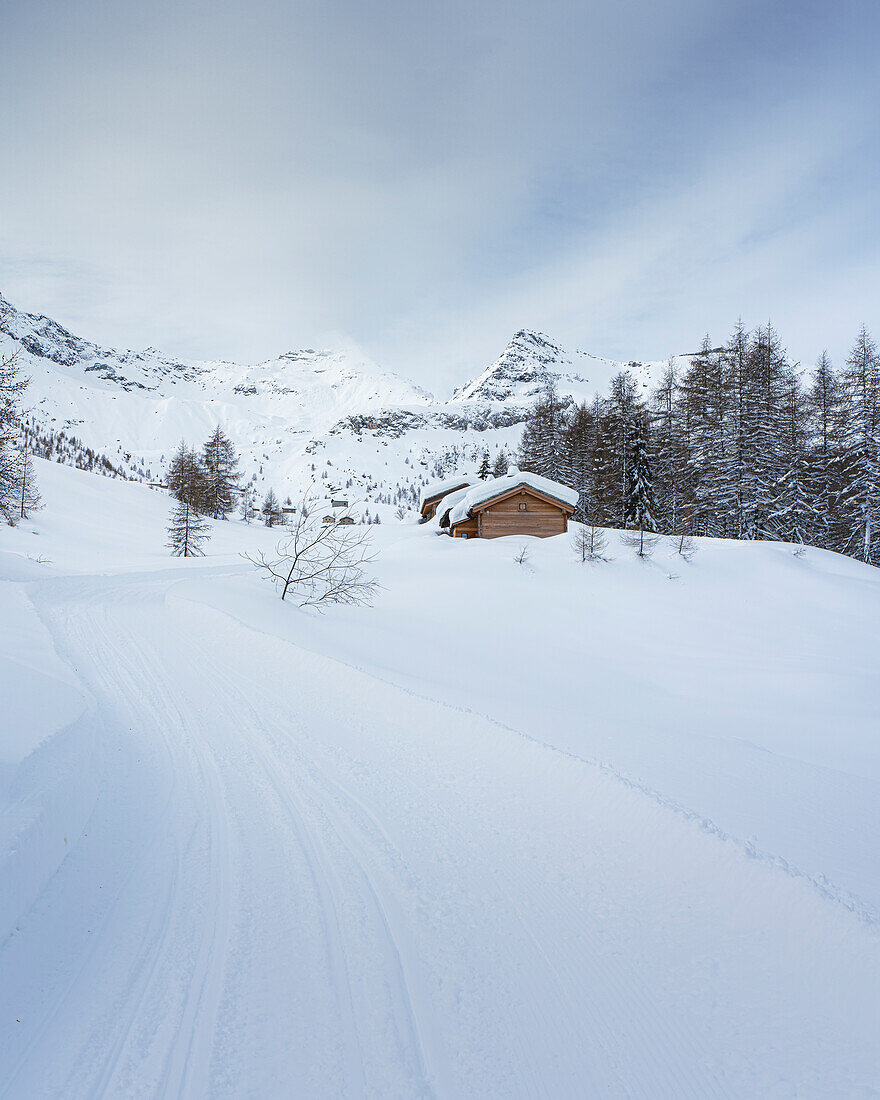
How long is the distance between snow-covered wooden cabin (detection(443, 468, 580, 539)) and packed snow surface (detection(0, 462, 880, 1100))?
2106 cm

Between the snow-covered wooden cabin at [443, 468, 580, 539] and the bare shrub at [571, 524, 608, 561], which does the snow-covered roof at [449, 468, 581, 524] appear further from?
the bare shrub at [571, 524, 608, 561]

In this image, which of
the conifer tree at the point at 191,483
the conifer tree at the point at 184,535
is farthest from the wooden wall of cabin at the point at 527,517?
the conifer tree at the point at 191,483

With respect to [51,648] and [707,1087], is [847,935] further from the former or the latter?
[51,648]

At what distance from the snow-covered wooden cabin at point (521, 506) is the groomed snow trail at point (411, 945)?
24.6m

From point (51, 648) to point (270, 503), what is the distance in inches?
2854

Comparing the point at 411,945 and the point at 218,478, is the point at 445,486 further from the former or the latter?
the point at 411,945

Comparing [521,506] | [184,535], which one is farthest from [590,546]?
[184,535]

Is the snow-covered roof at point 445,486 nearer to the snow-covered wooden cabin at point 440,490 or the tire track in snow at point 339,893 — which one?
the snow-covered wooden cabin at point 440,490

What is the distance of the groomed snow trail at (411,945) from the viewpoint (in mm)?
2182

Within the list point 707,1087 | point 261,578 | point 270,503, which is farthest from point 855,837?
point 270,503

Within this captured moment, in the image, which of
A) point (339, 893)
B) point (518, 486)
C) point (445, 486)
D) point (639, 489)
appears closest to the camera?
point (339, 893)

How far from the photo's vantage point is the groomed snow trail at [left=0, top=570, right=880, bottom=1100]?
2.18 m

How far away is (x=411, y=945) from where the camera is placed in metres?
2.90

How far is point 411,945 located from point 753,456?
3070cm
